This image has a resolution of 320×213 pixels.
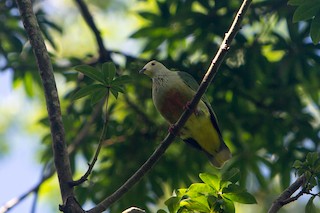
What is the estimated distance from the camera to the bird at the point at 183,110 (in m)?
5.13

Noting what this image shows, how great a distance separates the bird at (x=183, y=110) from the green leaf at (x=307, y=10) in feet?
3.69

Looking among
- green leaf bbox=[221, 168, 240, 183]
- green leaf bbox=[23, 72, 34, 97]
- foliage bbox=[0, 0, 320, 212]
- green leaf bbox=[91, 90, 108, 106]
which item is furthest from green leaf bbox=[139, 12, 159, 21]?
green leaf bbox=[221, 168, 240, 183]

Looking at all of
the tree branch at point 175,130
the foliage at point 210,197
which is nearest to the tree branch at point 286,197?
the foliage at point 210,197

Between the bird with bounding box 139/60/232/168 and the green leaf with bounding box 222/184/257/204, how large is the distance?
5.22ft

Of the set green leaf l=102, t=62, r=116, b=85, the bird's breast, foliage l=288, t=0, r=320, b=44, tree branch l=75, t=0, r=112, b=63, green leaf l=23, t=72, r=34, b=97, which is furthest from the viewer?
green leaf l=23, t=72, r=34, b=97

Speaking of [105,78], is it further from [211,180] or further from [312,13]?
[312,13]

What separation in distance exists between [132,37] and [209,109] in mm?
1617

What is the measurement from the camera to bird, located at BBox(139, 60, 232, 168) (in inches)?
202

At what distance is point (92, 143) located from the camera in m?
7.01

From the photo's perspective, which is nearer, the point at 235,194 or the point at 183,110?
the point at 235,194

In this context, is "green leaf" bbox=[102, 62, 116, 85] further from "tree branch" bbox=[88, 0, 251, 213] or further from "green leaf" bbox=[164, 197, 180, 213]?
→ "green leaf" bbox=[164, 197, 180, 213]

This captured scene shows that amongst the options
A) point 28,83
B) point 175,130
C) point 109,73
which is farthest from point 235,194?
point 28,83

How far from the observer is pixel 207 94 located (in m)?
6.84

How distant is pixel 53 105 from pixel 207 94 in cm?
342
